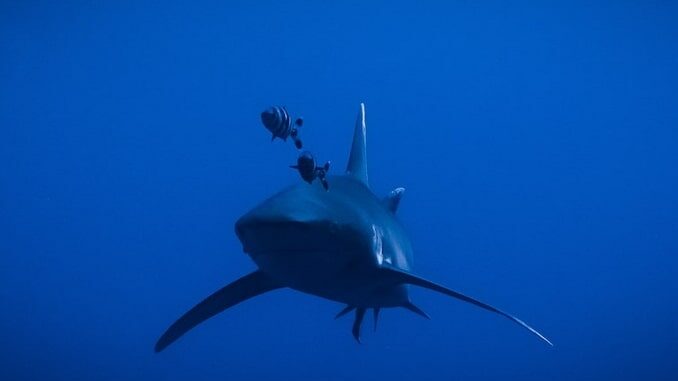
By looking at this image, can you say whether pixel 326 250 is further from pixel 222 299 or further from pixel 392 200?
pixel 392 200

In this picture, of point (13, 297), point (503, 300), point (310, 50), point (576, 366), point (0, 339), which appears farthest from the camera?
point (310, 50)

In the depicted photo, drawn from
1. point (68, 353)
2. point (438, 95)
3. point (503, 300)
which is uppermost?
point (438, 95)

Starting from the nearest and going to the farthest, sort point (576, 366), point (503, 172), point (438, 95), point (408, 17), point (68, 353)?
1. point (576, 366)
2. point (68, 353)
3. point (408, 17)
4. point (503, 172)
5. point (438, 95)

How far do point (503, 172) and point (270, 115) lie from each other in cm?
8958

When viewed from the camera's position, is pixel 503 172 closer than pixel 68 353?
No

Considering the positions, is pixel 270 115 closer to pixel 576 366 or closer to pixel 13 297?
pixel 576 366

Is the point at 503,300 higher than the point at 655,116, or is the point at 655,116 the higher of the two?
the point at 655,116

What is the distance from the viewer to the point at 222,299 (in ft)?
17.0

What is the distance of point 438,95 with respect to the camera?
349ft

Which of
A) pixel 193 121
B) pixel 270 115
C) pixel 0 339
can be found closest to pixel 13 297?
pixel 0 339

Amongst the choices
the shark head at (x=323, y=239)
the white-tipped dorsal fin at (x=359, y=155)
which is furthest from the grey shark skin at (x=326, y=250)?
the white-tipped dorsal fin at (x=359, y=155)

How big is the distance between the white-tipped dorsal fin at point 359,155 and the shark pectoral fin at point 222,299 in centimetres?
179

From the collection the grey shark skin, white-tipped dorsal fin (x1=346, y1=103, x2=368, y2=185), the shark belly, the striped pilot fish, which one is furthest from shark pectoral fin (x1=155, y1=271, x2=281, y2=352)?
white-tipped dorsal fin (x1=346, y1=103, x2=368, y2=185)

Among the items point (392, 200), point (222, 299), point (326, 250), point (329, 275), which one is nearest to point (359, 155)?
point (392, 200)
